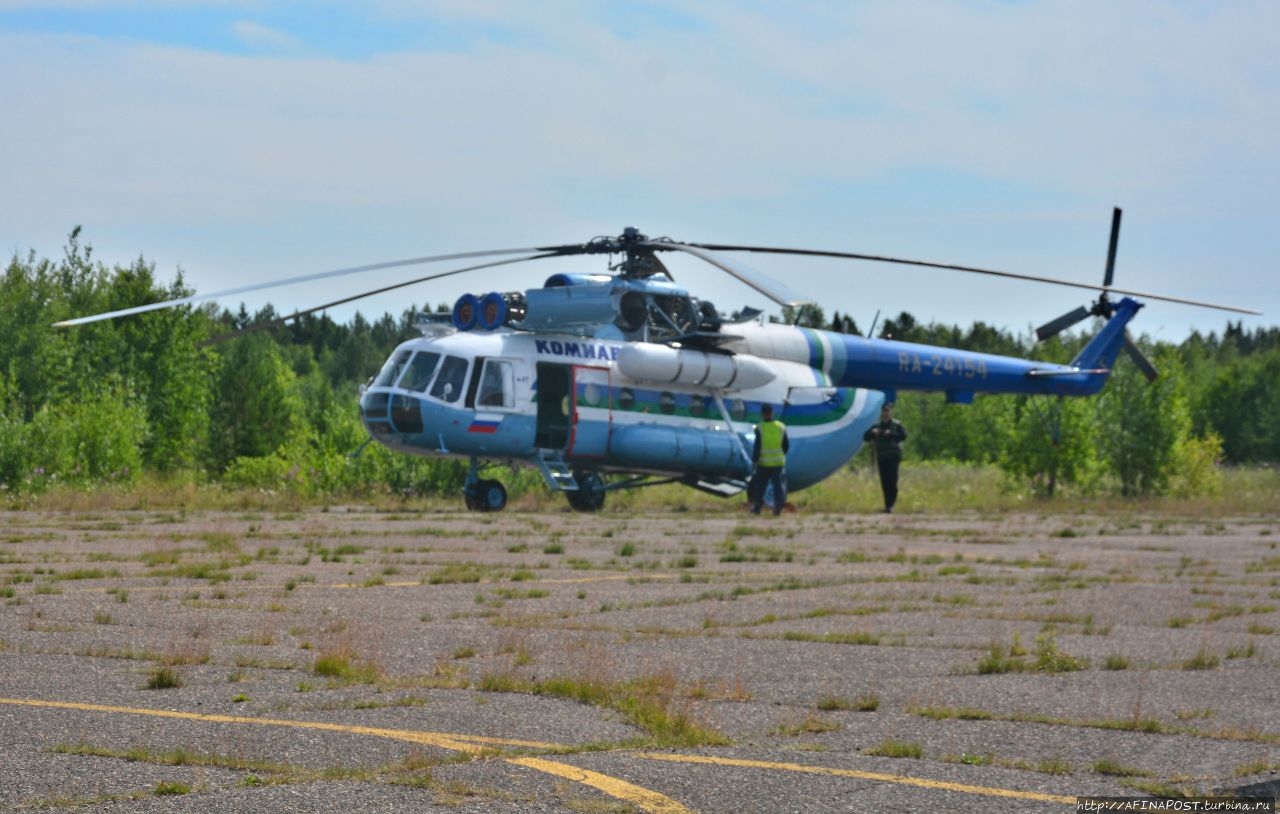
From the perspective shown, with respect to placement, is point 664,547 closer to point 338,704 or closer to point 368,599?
point 368,599

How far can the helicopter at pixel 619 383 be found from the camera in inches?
1037

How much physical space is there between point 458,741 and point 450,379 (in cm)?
1912

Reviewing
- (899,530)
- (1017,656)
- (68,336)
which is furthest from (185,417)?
(1017,656)

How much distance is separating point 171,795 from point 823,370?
84.1 ft

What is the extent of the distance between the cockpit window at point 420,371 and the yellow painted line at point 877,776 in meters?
19.6

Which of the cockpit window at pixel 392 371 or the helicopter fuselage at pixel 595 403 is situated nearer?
the helicopter fuselage at pixel 595 403

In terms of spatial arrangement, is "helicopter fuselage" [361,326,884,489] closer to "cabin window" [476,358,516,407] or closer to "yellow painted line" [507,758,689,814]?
"cabin window" [476,358,516,407]

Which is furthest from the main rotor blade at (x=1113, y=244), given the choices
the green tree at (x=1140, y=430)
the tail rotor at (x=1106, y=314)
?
the green tree at (x=1140, y=430)

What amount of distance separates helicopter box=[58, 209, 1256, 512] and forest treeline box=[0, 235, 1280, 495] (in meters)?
1.77

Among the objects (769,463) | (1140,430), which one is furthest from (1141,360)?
(769,463)

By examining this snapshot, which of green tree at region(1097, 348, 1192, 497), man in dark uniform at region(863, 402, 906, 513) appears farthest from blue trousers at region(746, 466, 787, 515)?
green tree at region(1097, 348, 1192, 497)

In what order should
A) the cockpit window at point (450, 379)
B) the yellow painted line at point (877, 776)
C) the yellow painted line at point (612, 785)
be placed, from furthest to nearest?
the cockpit window at point (450, 379) → the yellow painted line at point (877, 776) → the yellow painted line at point (612, 785)

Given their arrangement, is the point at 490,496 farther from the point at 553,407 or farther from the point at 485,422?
the point at 553,407

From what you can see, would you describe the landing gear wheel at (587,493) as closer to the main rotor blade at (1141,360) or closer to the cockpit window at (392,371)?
the cockpit window at (392,371)
